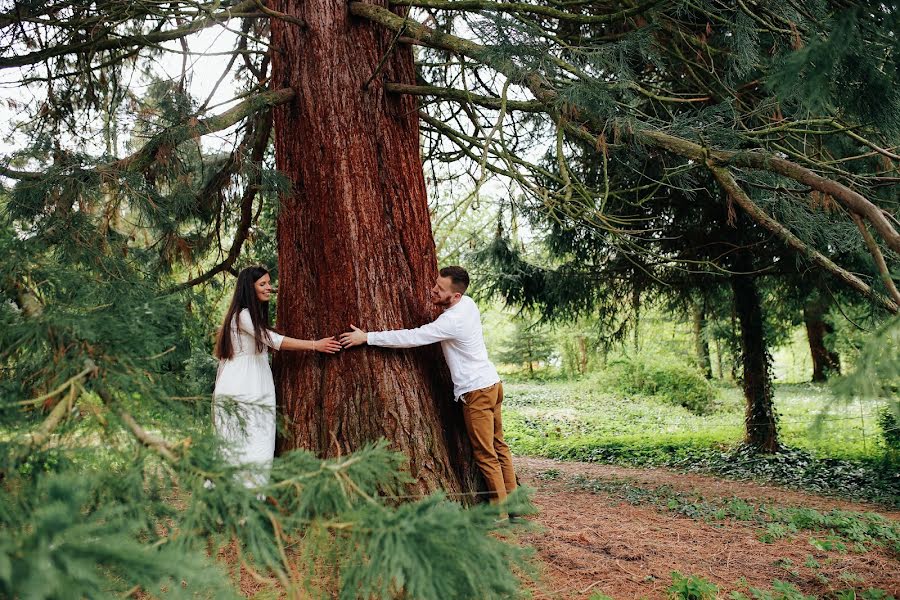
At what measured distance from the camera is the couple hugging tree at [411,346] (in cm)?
408

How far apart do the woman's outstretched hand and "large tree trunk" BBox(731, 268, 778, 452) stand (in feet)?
25.0

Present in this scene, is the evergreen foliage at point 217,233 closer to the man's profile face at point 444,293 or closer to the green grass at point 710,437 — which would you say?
the man's profile face at point 444,293

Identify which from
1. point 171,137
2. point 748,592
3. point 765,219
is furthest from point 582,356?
point 171,137

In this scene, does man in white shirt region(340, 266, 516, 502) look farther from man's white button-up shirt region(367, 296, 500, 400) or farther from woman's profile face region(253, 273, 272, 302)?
woman's profile face region(253, 273, 272, 302)

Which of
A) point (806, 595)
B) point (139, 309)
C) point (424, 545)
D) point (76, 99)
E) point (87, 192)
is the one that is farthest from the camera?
point (76, 99)

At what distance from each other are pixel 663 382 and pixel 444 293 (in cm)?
1690

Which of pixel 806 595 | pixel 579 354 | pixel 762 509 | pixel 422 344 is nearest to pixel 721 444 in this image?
pixel 762 509

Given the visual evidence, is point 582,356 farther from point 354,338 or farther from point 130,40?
point 130,40

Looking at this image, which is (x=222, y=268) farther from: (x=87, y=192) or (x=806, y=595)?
(x=806, y=595)

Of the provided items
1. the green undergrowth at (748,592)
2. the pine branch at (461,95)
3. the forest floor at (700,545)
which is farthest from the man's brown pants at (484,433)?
the pine branch at (461,95)

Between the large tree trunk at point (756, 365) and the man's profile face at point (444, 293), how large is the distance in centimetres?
686

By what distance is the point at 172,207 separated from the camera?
13.5ft

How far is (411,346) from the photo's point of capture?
409 centimetres

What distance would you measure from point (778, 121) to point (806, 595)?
2947 millimetres
